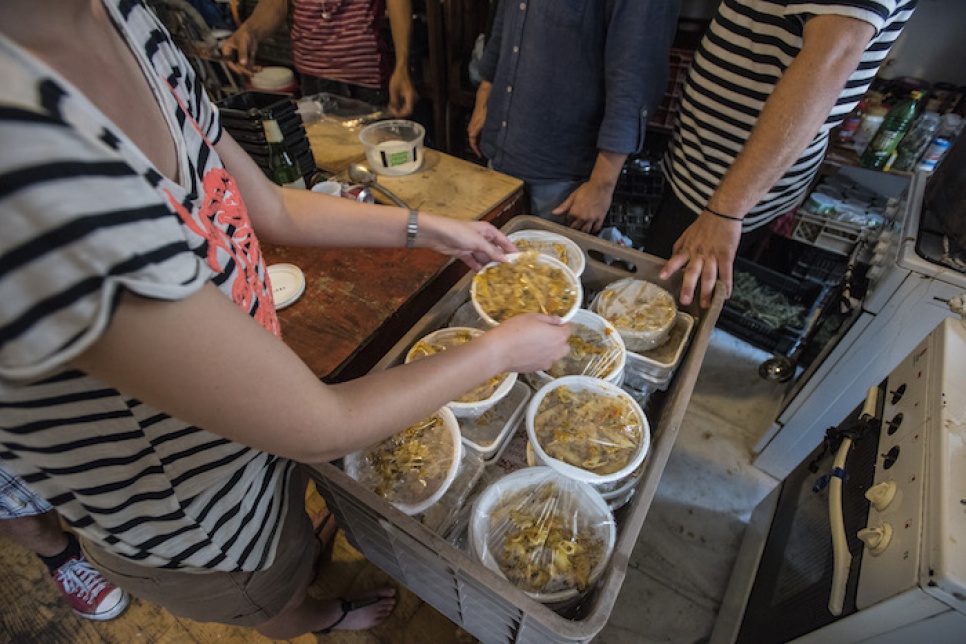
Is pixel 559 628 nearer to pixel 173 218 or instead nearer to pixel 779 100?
pixel 173 218

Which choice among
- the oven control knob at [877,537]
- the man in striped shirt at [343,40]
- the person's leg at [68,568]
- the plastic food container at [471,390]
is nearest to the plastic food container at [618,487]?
the plastic food container at [471,390]

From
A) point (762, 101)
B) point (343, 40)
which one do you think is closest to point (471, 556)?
point (762, 101)

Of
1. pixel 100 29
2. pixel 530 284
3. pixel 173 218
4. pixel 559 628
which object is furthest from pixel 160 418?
pixel 530 284

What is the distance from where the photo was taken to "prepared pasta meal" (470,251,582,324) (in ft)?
4.02

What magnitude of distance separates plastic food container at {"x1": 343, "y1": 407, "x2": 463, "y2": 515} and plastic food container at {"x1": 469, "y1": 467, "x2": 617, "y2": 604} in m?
0.11

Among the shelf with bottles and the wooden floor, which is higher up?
the shelf with bottles

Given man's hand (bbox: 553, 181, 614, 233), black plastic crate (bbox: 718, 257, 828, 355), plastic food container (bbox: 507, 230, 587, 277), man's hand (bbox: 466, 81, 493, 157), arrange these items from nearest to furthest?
plastic food container (bbox: 507, 230, 587, 277) < man's hand (bbox: 553, 181, 614, 233) < man's hand (bbox: 466, 81, 493, 157) < black plastic crate (bbox: 718, 257, 828, 355)

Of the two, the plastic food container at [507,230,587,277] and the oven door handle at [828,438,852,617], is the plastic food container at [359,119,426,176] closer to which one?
the plastic food container at [507,230,587,277]

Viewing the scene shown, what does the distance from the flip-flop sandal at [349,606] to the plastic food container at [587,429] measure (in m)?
1.15

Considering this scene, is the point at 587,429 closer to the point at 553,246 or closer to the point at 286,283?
the point at 553,246

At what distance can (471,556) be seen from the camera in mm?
928

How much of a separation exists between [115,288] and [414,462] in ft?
2.49

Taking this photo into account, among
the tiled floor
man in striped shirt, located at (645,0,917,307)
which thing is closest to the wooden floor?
Result: the tiled floor

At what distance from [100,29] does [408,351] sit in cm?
81
